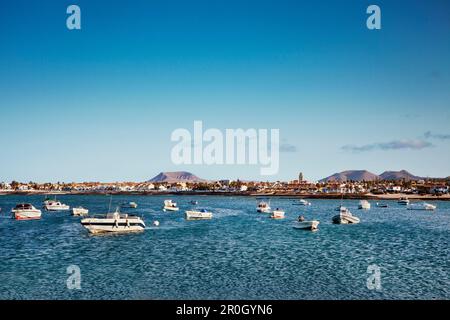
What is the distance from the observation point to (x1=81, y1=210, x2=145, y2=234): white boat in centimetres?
6225

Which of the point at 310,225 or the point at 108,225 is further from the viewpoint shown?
the point at 310,225

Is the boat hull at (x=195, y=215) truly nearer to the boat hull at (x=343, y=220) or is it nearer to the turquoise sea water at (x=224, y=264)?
the turquoise sea water at (x=224, y=264)

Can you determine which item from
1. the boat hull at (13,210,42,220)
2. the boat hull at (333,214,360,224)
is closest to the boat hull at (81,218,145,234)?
the boat hull at (13,210,42,220)

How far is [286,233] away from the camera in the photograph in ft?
215

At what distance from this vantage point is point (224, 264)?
37.8 m

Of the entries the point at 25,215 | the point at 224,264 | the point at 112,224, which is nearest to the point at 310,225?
the point at 112,224

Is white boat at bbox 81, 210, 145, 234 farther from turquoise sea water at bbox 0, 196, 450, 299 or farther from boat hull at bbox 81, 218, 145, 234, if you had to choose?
turquoise sea water at bbox 0, 196, 450, 299

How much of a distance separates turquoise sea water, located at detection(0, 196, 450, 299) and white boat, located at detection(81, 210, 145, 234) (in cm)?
256

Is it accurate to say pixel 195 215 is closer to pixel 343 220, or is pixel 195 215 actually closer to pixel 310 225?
pixel 343 220

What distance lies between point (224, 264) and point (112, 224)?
2992 cm

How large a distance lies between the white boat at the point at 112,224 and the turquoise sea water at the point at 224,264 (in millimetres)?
2560
